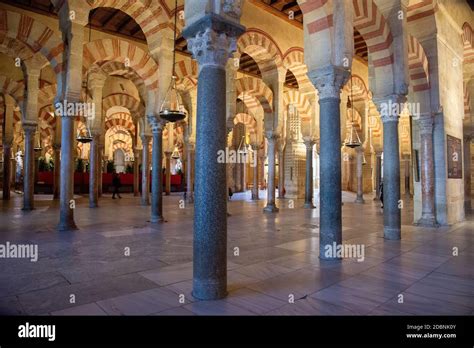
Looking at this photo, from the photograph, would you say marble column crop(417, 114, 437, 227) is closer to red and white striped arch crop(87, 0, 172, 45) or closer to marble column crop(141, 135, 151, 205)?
red and white striped arch crop(87, 0, 172, 45)

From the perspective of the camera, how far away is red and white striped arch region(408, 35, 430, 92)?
18.0 ft

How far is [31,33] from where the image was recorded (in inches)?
245

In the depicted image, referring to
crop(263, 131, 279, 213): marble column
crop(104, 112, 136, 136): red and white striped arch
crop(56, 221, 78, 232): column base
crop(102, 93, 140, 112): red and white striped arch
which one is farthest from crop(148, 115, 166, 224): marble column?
crop(104, 112, 136, 136): red and white striped arch

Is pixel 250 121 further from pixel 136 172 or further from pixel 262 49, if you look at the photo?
pixel 262 49

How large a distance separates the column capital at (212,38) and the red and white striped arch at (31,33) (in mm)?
4849

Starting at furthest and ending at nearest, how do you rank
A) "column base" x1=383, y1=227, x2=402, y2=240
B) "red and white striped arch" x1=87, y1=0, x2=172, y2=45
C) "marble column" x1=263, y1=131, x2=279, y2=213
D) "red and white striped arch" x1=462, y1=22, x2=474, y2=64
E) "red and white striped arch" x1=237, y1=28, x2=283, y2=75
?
"marble column" x1=263, y1=131, x2=279, y2=213 < "red and white striped arch" x1=237, y1=28, x2=283, y2=75 < "red and white striped arch" x1=462, y1=22, x2=474, y2=64 < "red and white striped arch" x1=87, y1=0, x2=172, y2=45 < "column base" x1=383, y1=227, x2=402, y2=240

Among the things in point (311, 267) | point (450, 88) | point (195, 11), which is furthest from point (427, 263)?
point (450, 88)

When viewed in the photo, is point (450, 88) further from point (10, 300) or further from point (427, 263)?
point (10, 300)

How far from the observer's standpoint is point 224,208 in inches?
92.5

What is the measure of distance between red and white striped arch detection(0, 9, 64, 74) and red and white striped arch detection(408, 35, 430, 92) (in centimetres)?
626

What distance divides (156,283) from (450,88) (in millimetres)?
6630

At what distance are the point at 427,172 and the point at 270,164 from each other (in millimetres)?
3614

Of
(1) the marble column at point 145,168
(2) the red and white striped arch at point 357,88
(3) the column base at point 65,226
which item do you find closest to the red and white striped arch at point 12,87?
(1) the marble column at point 145,168

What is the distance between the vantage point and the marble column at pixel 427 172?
5773 mm
